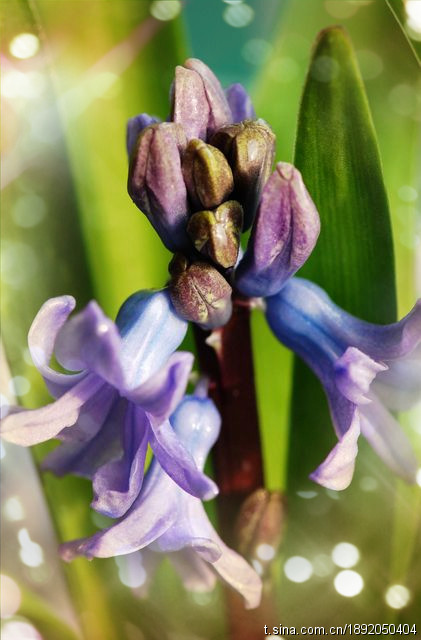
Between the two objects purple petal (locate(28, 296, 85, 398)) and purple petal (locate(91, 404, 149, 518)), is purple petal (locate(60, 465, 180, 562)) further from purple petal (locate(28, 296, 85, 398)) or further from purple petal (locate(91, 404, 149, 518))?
purple petal (locate(28, 296, 85, 398))

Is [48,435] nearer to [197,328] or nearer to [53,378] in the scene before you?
[53,378]

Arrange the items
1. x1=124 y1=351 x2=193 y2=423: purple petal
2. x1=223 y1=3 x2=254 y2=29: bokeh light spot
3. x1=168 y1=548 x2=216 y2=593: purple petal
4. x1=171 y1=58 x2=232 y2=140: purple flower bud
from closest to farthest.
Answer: x1=124 y1=351 x2=193 y2=423: purple petal < x1=171 y1=58 x2=232 y2=140: purple flower bud < x1=168 y1=548 x2=216 y2=593: purple petal < x1=223 y1=3 x2=254 y2=29: bokeh light spot

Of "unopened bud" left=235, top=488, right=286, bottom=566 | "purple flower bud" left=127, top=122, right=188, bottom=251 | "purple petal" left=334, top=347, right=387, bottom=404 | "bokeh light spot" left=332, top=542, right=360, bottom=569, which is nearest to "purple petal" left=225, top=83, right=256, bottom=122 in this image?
"purple flower bud" left=127, top=122, right=188, bottom=251

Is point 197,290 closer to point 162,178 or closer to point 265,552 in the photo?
point 162,178

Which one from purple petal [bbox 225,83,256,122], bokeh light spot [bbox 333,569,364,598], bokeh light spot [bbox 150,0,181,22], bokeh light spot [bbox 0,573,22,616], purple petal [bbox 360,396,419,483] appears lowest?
bokeh light spot [bbox 333,569,364,598]

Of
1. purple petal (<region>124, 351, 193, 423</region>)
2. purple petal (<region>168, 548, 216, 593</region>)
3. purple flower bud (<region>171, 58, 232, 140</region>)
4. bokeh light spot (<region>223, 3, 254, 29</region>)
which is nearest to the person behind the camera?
purple petal (<region>124, 351, 193, 423</region>)

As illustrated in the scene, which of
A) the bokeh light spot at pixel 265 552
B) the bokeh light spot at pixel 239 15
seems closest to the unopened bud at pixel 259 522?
the bokeh light spot at pixel 265 552

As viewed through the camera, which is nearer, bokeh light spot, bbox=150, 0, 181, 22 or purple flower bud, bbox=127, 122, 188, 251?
purple flower bud, bbox=127, 122, 188, 251
